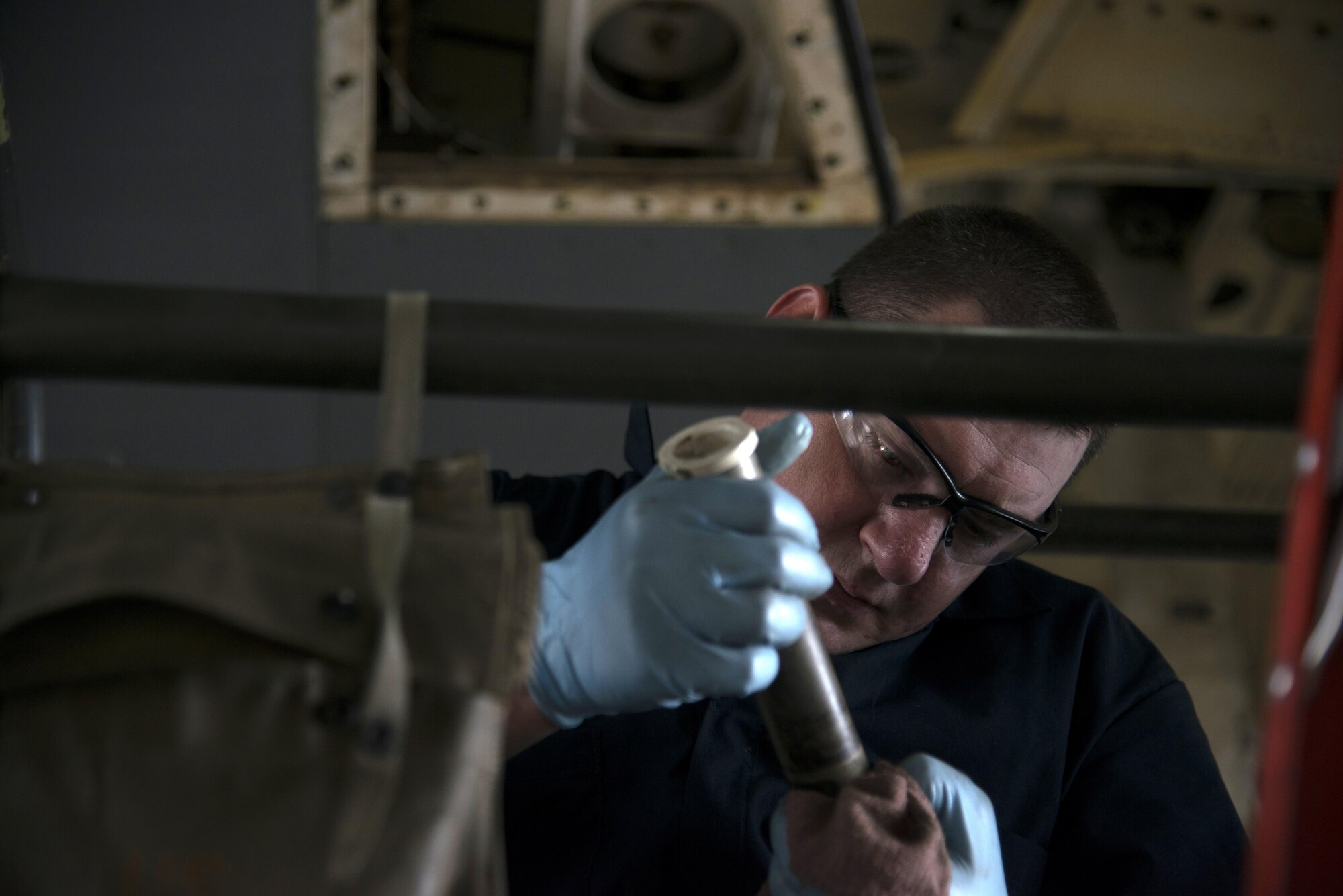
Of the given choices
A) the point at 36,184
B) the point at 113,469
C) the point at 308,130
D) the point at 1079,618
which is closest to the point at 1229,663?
the point at 1079,618

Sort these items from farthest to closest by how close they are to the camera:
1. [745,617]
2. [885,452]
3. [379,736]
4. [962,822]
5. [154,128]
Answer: [154,128], [885,452], [962,822], [745,617], [379,736]

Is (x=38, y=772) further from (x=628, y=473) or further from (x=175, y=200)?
(x=175, y=200)

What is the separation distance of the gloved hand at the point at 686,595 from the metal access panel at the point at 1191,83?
106 inches

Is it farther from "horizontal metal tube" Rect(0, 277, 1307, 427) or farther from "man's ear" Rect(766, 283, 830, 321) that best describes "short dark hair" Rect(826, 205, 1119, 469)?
"horizontal metal tube" Rect(0, 277, 1307, 427)

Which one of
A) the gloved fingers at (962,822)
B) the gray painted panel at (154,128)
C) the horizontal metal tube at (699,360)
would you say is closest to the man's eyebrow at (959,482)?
the gloved fingers at (962,822)

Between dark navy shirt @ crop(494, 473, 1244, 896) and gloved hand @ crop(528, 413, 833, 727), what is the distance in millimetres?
492

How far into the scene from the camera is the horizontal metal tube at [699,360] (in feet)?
2.27

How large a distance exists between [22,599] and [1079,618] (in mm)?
1374

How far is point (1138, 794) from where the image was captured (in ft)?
4.89

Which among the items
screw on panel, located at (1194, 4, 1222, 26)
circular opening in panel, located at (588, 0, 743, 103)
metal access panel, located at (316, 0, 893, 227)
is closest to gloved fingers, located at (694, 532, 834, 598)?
metal access panel, located at (316, 0, 893, 227)

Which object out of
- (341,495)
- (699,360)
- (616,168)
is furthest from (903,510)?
(616,168)

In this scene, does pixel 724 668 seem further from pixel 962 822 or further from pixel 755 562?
pixel 962 822

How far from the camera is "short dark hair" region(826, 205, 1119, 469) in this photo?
1.48 meters

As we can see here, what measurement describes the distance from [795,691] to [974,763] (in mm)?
642
